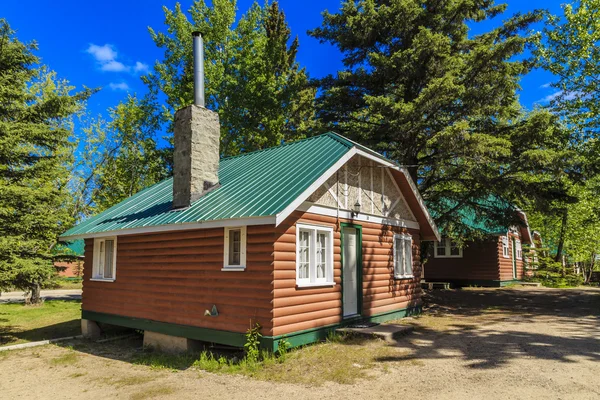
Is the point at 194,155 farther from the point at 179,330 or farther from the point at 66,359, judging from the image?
the point at 66,359

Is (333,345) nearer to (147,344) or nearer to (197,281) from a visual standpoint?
(197,281)

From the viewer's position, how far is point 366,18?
16.5m

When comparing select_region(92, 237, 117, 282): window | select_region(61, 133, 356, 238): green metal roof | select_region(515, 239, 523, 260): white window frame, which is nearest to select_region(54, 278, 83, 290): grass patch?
select_region(92, 237, 117, 282): window

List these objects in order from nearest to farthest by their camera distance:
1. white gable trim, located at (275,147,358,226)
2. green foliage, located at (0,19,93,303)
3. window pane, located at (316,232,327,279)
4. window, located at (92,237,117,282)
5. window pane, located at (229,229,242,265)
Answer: white gable trim, located at (275,147,358,226)
window pane, located at (229,229,242,265)
window pane, located at (316,232,327,279)
green foliage, located at (0,19,93,303)
window, located at (92,237,117,282)

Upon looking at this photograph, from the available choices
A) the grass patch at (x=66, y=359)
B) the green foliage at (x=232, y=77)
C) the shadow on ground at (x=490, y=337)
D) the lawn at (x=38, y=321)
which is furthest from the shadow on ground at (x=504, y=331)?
the green foliage at (x=232, y=77)

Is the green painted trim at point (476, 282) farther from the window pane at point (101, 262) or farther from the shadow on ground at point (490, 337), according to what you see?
the window pane at point (101, 262)

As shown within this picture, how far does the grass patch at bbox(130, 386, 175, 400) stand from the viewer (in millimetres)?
7296

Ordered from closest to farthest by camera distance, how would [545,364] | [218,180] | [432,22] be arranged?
[545,364] → [218,180] → [432,22]

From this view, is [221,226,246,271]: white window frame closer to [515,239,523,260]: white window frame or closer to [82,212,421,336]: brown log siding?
[82,212,421,336]: brown log siding

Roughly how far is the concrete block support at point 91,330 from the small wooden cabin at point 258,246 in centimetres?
6

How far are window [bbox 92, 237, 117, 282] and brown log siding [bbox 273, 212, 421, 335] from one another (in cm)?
672

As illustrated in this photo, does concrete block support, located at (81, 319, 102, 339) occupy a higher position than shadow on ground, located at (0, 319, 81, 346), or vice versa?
concrete block support, located at (81, 319, 102, 339)

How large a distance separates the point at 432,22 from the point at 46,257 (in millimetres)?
15873

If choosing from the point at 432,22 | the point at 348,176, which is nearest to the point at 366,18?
the point at 432,22
